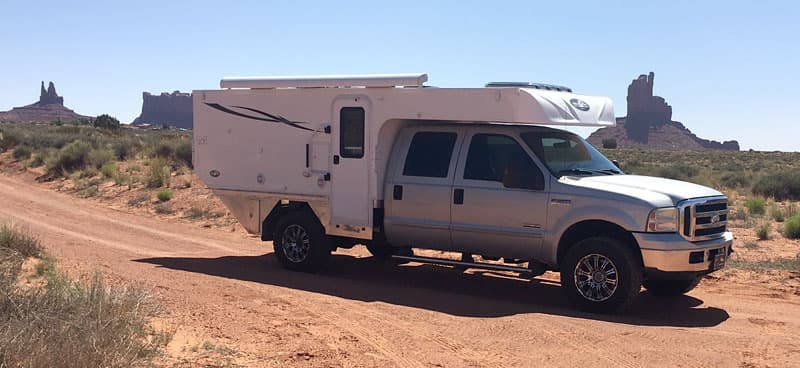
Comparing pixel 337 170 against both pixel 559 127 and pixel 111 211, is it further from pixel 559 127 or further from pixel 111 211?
pixel 111 211

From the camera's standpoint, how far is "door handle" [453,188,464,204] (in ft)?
33.9

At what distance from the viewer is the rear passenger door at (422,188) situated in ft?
34.6

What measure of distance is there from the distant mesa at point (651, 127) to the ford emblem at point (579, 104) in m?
104

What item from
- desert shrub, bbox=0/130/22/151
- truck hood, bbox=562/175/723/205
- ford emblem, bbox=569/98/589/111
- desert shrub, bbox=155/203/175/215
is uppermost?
ford emblem, bbox=569/98/589/111

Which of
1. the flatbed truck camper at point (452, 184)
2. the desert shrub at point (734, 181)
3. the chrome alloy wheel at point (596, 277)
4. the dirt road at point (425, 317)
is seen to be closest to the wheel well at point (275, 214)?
the flatbed truck camper at point (452, 184)

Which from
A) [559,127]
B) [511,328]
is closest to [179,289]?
[511,328]

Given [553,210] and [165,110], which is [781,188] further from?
[165,110]

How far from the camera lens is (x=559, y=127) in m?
10.2

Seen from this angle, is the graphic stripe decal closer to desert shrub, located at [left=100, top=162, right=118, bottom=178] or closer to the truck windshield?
the truck windshield

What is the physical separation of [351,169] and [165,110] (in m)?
158

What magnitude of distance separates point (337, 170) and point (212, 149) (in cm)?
220

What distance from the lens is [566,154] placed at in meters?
10.3

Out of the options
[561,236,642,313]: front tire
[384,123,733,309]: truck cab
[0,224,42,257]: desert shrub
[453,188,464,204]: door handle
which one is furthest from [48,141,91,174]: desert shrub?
[561,236,642,313]: front tire

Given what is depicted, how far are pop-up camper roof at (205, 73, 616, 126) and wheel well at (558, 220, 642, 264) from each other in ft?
3.97
